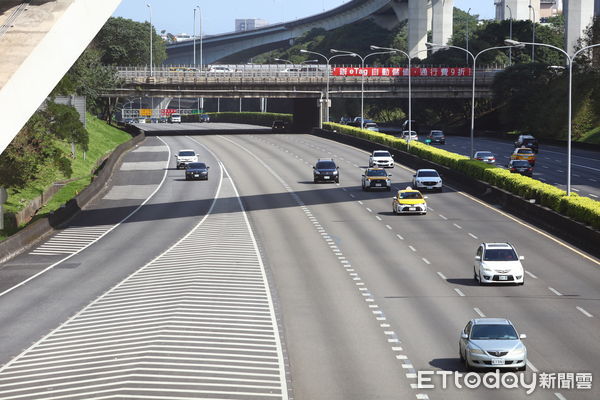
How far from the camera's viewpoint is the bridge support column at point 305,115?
148 metres

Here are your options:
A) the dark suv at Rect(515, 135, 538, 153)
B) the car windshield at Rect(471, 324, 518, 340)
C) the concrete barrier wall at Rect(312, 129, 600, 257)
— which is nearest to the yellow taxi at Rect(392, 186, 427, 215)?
the concrete barrier wall at Rect(312, 129, 600, 257)

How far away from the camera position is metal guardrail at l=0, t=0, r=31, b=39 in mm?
26703

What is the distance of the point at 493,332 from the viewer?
2677 centimetres

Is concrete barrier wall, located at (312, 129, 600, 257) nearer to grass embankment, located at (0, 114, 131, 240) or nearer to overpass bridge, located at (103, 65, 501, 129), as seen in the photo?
grass embankment, located at (0, 114, 131, 240)

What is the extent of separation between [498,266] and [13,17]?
801 inches

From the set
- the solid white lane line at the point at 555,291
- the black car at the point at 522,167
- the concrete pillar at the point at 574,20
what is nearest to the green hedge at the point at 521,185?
the black car at the point at 522,167

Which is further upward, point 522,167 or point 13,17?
point 13,17

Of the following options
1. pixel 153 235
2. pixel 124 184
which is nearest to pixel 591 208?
pixel 153 235

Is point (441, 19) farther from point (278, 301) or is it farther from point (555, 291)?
point (278, 301)

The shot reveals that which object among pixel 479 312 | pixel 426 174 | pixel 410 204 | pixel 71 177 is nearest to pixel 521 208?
pixel 410 204

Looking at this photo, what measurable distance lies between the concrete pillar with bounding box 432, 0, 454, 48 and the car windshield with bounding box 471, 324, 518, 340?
153 metres

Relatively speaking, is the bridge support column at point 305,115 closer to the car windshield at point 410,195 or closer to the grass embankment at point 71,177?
the grass embankment at point 71,177

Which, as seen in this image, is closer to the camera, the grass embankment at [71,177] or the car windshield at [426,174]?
the grass embankment at [71,177]

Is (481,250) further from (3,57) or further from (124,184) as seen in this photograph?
(124,184)
